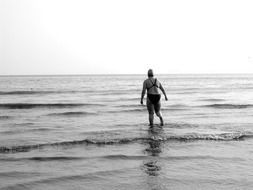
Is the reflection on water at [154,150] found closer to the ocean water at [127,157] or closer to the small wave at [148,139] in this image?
the ocean water at [127,157]

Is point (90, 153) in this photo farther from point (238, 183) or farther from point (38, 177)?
point (238, 183)

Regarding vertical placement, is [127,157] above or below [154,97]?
below

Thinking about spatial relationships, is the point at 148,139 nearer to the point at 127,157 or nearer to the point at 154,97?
the point at 127,157

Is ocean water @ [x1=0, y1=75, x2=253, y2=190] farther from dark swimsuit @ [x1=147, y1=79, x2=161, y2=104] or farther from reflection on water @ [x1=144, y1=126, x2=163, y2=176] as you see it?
dark swimsuit @ [x1=147, y1=79, x2=161, y2=104]

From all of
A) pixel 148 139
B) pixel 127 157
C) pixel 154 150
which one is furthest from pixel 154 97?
pixel 127 157

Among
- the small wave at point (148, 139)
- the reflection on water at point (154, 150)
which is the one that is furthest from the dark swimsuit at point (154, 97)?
the small wave at point (148, 139)

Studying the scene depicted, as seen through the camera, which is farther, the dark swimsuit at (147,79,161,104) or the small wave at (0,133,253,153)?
the dark swimsuit at (147,79,161,104)

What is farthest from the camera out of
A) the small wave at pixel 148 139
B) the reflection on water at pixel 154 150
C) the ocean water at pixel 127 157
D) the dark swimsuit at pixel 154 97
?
the dark swimsuit at pixel 154 97

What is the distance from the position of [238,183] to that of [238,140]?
441 centimetres

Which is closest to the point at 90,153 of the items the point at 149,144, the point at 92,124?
the point at 149,144

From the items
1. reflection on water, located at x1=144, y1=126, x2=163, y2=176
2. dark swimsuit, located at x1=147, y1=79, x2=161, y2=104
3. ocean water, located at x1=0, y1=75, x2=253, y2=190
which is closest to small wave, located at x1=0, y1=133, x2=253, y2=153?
ocean water, located at x1=0, y1=75, x2=253, y2=190

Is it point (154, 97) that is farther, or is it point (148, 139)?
point (154, 97)

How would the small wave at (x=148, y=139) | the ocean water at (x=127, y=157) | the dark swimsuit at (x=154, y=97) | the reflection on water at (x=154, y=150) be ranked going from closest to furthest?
the ocean water at (x=127, y=157) → the reflection on water at (x=154, y=150) → the small wave at (x=148, y=139) → the dark swimsuit at (x=154, y=97)

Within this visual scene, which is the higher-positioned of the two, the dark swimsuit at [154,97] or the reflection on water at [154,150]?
the dark swimsuit at [154,97]
